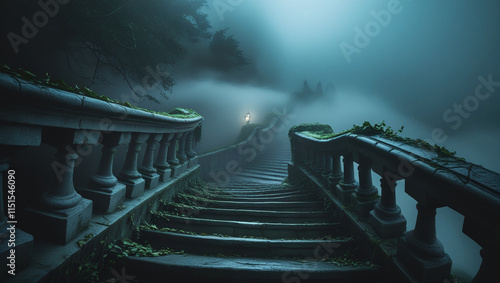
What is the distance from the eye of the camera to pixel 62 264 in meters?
1.45

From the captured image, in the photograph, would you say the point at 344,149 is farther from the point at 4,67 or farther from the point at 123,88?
the point at 123,88

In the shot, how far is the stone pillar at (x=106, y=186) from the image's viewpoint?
214 cm

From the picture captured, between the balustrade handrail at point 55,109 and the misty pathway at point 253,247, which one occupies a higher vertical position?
the balustrade handrail at point 55,109

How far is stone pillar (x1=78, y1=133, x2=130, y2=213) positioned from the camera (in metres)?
2.14

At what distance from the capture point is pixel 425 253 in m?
1.69

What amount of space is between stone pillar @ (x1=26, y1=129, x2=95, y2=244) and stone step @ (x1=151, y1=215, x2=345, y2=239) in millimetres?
1219

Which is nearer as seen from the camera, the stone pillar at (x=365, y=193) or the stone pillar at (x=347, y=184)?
the stone pillar at (x=365, y=193)

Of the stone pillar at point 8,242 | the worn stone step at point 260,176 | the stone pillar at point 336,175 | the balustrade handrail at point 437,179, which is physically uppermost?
the balustrade handrail at point 437,179

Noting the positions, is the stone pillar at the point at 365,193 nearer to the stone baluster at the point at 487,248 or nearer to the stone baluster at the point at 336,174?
the stone baluster at the point at 336,174

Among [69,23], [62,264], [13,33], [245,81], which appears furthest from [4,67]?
[245,81]

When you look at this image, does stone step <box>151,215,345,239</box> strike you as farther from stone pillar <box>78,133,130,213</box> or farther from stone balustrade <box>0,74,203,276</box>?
stone pillar <box>78,133,130,213</box>

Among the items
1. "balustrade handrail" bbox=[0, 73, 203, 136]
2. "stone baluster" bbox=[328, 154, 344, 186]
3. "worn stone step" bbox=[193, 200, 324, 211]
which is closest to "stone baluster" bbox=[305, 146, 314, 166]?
"stone baluster" bbox=[328, 154, 344, 186]

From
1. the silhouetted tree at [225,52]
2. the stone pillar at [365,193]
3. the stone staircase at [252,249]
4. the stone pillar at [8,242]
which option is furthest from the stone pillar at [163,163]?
the silhouetted tree at [225,52]

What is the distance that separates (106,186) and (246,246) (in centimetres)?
163
